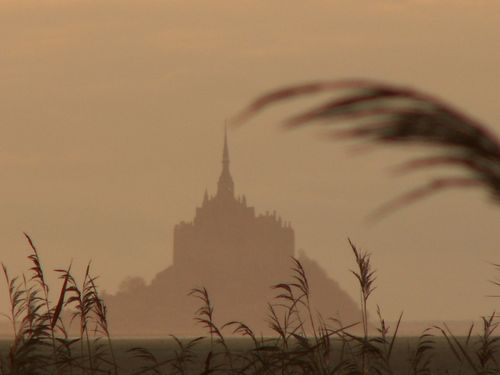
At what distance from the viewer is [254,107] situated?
1917 mm

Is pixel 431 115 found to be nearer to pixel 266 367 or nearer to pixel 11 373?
pixel 266 367

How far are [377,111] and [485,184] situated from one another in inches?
9.1

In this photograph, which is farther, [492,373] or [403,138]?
[492,373]

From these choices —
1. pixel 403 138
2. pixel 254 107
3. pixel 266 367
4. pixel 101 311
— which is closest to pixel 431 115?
pixel 403 138

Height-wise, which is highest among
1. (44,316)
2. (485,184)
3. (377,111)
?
(44,316)

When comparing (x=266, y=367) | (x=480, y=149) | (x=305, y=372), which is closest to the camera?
(x=480, y=149)

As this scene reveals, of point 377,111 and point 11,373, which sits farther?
point 11,373

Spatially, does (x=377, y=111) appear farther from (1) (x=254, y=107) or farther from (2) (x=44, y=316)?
(2) (x=44, y=316)

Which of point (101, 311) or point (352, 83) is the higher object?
point (101, 311)

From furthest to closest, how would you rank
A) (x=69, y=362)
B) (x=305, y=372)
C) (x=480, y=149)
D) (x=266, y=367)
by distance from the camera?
(x=69, y=362) < (x=305, y=372) < (x=266, y=367) < (x=480, y=149)

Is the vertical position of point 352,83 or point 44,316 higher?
point 44,316

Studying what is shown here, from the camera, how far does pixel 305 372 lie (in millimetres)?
6887

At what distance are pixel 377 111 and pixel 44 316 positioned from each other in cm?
767

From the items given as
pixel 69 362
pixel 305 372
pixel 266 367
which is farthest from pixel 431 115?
pixel 69 362
